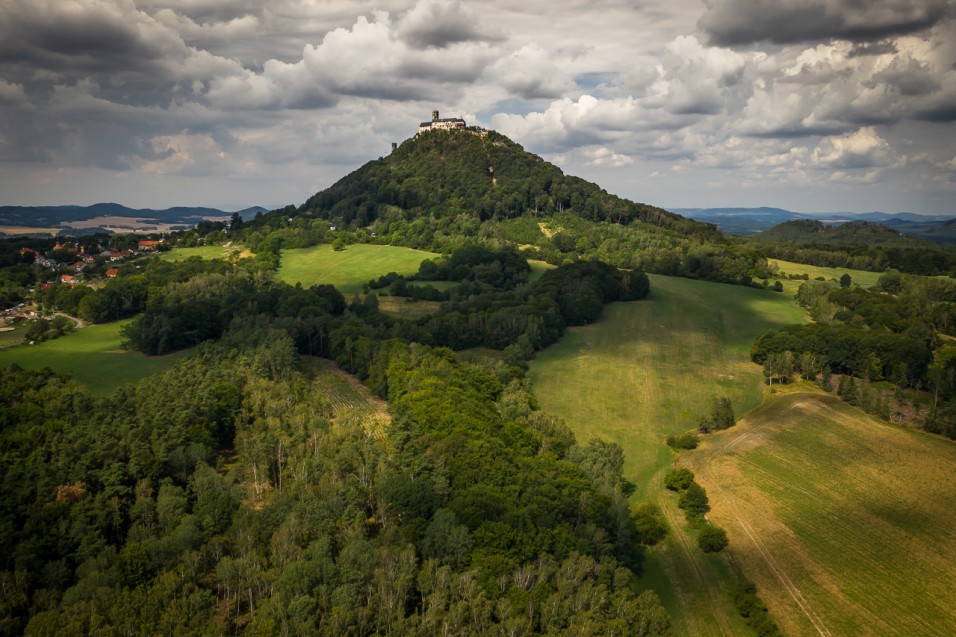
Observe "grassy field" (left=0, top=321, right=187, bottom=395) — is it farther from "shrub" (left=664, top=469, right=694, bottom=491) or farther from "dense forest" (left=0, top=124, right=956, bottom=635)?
"shrub" (left=664, top=469, right=694, bottom=491)

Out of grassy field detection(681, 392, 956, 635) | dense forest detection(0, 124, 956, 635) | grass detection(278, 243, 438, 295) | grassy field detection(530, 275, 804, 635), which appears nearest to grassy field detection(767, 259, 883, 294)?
grassy field detection(530, 275, 804, 635)

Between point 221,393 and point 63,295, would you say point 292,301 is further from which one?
point 63,295

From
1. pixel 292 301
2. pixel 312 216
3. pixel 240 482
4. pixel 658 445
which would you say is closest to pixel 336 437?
pixel 240 482

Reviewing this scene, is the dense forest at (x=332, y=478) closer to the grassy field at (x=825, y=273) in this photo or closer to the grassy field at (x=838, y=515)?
the grassy field at (x=838, y=515)

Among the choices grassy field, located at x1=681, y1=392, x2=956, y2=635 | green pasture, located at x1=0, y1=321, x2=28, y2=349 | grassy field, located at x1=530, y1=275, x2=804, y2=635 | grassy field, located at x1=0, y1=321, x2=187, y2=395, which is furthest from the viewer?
green pasture, located at x1=0, y1=321, x2=28, y2=349

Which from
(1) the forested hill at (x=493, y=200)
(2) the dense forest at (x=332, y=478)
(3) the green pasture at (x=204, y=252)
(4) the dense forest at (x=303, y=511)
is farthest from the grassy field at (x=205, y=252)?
(4) the dense forest at (x=303, y=511)

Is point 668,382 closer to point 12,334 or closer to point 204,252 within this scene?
point 12,334

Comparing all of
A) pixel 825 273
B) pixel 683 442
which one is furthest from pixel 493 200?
pixel 683 442
